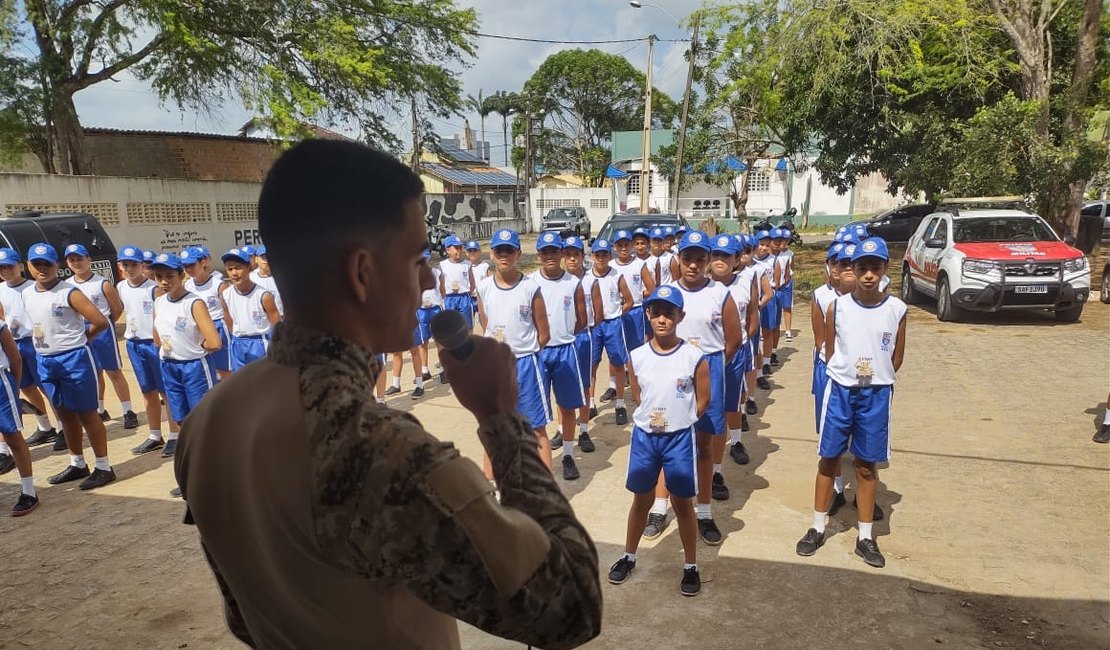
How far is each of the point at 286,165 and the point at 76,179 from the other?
1736 centimetres

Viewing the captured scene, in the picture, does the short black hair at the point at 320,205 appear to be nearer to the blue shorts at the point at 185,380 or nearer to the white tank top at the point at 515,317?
the white tank top at the point at 515,317

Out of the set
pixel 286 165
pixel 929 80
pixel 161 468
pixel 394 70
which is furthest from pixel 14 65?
pixel 929 80

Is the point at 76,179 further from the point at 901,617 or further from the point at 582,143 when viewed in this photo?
the point at 582,143

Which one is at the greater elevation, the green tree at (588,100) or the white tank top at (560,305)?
the green tree at (588,100)

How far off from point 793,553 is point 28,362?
24.0ft

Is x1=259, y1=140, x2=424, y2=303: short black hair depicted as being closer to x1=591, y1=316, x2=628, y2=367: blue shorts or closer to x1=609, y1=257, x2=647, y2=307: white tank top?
x1=591, y1=316, x2=628, y2=367: blue shorts

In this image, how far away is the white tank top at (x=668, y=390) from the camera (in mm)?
3902

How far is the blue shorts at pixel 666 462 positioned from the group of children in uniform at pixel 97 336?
139 inches

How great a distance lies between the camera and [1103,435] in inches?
235

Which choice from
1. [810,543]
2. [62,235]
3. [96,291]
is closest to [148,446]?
[96,291]

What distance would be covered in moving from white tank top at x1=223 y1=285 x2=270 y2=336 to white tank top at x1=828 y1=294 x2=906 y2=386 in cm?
520

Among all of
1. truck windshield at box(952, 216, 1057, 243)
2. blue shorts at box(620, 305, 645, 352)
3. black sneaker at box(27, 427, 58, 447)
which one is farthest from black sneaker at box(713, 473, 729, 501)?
truck windshield at box(952, 216, 1057, 243)

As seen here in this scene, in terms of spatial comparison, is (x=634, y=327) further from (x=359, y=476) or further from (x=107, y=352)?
(x=359, y=476)

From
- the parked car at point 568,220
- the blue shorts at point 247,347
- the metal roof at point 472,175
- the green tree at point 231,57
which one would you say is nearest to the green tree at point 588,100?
the metal roof at point 472,175
